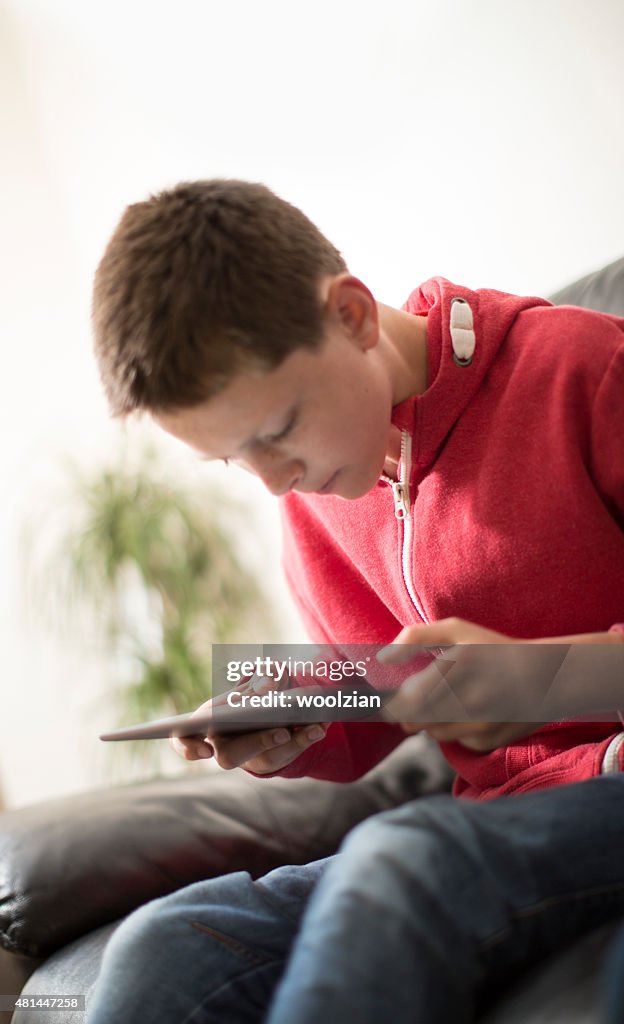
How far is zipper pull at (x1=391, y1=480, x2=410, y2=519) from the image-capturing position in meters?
0.98

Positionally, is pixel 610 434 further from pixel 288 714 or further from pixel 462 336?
pixel 288 714

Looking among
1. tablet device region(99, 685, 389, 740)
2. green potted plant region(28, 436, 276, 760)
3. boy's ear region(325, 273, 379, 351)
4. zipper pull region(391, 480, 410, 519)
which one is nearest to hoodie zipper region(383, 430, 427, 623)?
zipper pull region(391, 480, 410, 519)

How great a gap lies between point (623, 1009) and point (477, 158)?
129 cm

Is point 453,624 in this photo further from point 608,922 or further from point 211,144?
point 211,144

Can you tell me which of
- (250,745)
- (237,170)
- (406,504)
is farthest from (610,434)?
(237,170)

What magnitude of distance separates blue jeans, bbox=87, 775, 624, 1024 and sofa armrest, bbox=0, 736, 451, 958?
0.32 m

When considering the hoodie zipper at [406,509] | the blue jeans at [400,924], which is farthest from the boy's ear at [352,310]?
the blue jeans at [400,924]

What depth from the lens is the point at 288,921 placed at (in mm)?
782

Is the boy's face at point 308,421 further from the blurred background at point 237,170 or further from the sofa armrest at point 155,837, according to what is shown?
the blurred background at point 237,170

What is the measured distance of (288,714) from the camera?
0.77 metres

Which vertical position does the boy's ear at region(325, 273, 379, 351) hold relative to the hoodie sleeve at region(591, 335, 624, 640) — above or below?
above

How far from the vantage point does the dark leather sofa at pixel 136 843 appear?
40.4 inches

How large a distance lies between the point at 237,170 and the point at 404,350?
3.99 feet

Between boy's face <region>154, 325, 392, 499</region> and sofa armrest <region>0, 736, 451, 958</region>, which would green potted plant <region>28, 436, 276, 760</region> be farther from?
boy's face <region>154, 325, 392, 499</region>
